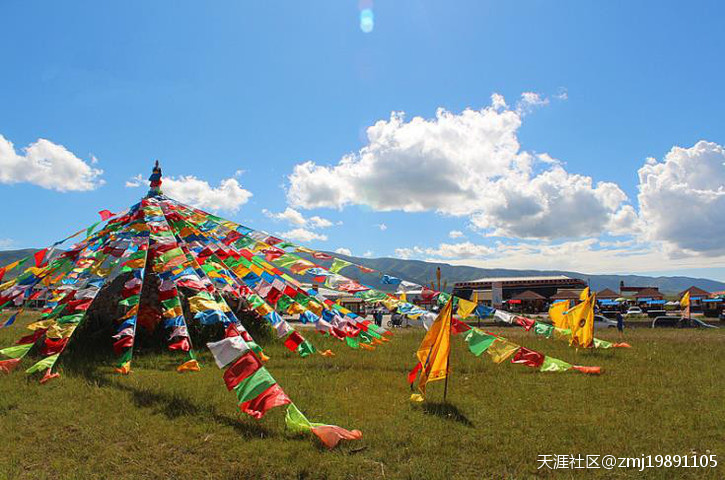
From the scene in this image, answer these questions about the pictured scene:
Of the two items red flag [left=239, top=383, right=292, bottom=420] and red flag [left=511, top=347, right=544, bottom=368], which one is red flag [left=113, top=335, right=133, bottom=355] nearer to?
red flag [left=239, top=383, right=292, bottom=420]

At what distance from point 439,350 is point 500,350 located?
166 centimetres

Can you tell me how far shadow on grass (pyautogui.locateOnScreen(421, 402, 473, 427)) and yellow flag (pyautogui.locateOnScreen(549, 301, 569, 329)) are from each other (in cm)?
782

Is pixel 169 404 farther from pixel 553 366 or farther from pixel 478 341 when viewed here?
pixel 553 366

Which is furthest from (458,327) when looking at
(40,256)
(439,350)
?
(40,256)

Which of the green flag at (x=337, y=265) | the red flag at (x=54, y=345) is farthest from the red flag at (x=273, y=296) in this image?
the red flag at (x=54, y=345)

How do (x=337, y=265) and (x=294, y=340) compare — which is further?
(x=337, y=265)

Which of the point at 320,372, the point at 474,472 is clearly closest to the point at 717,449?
the point at 474,472

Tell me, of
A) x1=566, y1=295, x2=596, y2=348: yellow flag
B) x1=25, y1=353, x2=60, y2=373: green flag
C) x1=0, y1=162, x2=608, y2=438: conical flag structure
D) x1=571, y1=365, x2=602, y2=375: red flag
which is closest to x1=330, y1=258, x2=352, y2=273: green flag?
x1=0, y1=162, x2=608, y2=438: conical flag structure

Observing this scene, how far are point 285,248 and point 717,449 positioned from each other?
401 inches

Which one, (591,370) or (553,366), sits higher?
(553,366)

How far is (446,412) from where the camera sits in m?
7.39

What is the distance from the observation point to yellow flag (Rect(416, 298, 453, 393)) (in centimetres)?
771

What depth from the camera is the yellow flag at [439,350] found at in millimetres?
7711

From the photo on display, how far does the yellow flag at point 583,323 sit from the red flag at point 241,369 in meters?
10.1
